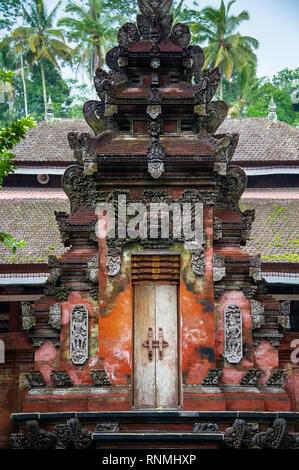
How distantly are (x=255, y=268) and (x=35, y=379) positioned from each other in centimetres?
468

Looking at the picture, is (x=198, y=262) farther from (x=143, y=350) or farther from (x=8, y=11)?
(x=8, y=11)

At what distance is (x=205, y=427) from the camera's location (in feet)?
34.9

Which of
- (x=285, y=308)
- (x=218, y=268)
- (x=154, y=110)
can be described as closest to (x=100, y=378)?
(x=218, y=268)

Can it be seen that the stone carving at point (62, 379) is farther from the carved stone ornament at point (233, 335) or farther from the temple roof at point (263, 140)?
the temple roof at point (263, 140)

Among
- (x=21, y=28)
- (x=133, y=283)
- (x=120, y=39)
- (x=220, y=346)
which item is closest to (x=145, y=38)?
(x=120, y=39)

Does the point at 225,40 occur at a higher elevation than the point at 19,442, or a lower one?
higher

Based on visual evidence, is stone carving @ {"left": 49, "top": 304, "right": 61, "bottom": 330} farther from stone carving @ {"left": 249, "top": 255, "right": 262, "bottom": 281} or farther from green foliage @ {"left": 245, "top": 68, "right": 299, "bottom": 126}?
green foliage @ {"left": 245, "top": 68, "right": 299, "bottom": 126}

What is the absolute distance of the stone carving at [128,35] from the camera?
12.6 meters

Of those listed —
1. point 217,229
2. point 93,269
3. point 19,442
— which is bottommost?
point 19,442

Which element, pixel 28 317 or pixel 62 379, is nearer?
pixel 62 379

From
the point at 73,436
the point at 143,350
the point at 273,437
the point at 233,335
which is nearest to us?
the point at 73,436

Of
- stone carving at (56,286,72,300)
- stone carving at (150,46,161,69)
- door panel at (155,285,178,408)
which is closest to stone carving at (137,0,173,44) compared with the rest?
stone carving at (150,46,161,69)

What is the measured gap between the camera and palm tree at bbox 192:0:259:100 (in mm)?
39875

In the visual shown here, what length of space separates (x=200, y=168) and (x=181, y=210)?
89 cm
